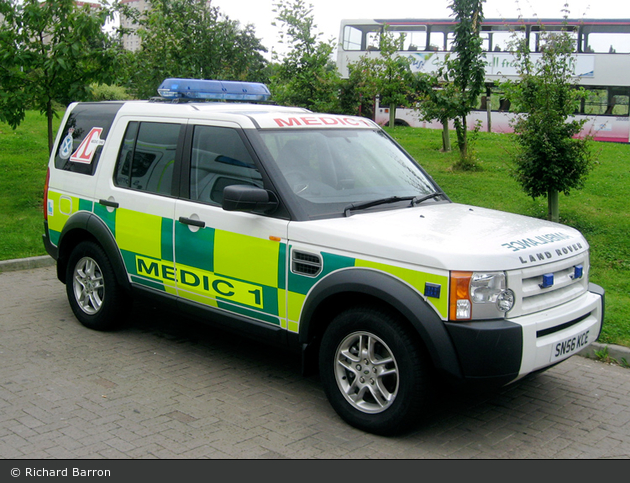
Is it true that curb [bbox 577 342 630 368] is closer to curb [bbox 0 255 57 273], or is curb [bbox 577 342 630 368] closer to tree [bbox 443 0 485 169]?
curb [bbox 0 255 57 273]

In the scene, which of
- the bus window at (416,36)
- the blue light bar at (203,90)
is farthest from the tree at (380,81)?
the bus window at (416,36)

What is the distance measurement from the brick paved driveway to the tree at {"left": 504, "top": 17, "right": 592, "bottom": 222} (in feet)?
13.5

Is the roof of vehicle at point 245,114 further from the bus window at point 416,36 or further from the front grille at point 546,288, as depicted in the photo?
the bus window at point 416,36

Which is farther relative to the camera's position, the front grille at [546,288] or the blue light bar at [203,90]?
the blue light bar at [203,90]

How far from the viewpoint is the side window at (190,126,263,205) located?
15.6ft

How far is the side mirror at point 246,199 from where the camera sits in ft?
14.1

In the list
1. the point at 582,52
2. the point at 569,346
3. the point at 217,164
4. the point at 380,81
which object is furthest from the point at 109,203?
the point at 582,52

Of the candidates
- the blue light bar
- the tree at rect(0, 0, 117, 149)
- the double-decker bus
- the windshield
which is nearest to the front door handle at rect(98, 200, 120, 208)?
the blue light bar

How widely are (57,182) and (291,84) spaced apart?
582 centimetres

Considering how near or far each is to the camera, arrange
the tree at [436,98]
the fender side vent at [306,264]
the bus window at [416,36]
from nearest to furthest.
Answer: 1. the fender side vent at [306,264]
2. the tree at [436,98]
3. the bus window at [416,36]

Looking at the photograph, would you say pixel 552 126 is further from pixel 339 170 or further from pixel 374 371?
pixel 374 371

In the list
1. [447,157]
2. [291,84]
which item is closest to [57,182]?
[291,84]

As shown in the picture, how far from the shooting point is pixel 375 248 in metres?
4.01

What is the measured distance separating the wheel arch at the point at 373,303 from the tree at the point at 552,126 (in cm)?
587
